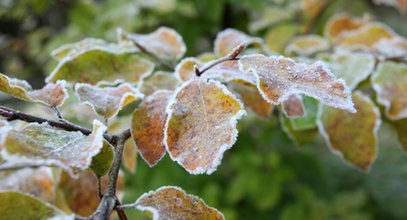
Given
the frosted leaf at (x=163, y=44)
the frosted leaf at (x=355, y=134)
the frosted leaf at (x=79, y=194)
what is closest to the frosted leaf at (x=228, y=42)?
the frosted leaf at (x=163, y=44)

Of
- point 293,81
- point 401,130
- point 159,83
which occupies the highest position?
point 159,83

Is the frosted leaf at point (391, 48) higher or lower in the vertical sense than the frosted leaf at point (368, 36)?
lower

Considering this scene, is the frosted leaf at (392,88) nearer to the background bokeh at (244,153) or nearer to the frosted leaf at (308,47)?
the frosted leaf at (308,47)

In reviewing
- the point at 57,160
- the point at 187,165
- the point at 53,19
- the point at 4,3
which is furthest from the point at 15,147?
the point at 53,19

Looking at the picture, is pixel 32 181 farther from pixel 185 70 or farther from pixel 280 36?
pixel 280 36

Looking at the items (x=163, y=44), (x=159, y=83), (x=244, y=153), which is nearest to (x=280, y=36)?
(x=244, y=153)

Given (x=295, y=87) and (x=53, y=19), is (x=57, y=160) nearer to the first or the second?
(x=295, y=87)
